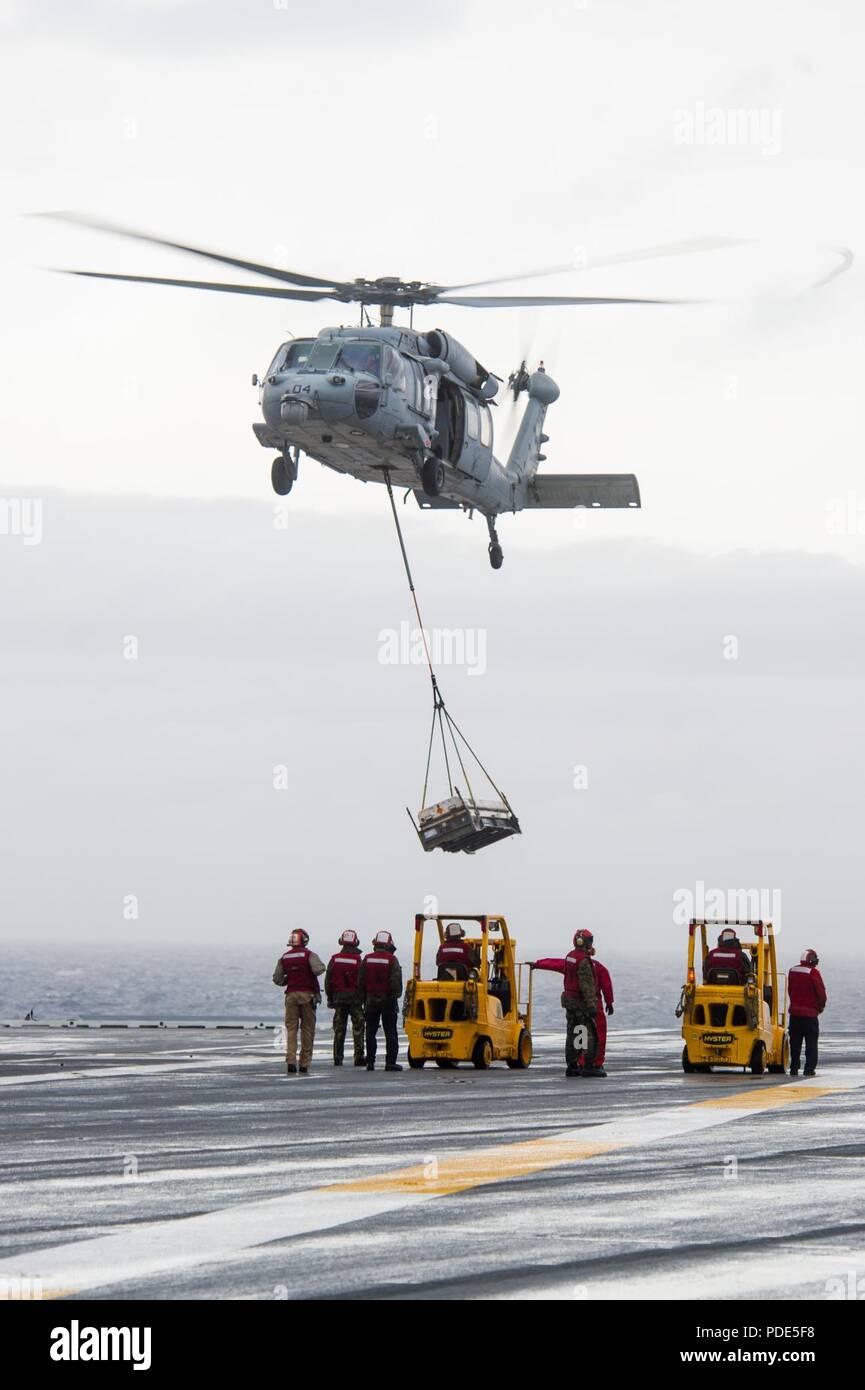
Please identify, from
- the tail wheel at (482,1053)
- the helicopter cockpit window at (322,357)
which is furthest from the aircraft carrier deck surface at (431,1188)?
the helicopter cockpit window at (322,357)

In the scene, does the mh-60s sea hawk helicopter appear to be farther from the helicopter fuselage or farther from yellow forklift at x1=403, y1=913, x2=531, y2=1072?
yellow forklift at x1=403, y1=913, x2=531, y2=1072

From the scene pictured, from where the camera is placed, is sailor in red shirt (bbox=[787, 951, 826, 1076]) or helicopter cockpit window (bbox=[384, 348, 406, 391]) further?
sailor in red shirt (bbox=[787, 951, 826, 1076])

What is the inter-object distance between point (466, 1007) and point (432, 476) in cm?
720

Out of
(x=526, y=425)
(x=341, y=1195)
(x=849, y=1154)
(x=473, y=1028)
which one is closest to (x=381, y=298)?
(x=526, y=425)

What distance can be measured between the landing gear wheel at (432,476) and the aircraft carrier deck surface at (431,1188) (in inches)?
321

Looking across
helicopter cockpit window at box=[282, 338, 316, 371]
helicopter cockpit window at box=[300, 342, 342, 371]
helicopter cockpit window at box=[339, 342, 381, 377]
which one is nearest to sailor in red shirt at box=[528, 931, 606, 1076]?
helicopter cockpit window at box=[339, 342, 381, 377]

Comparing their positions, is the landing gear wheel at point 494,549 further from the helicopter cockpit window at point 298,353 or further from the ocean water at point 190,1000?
the ocean water at point 190,1000

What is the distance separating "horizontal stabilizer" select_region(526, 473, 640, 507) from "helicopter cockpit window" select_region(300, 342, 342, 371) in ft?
28.4

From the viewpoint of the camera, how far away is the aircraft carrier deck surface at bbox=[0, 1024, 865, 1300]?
9.62 m

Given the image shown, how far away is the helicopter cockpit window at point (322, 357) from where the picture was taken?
24.6m

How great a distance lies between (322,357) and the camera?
2481cm

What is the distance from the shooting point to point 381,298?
27047 millimetres

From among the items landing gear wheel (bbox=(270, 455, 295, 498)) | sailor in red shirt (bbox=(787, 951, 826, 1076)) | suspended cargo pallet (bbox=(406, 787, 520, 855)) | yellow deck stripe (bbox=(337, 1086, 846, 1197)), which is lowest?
yellow deck stripe (bbox=(337, 1086, 846, 1197))
